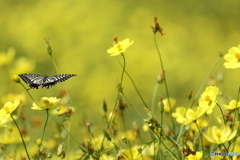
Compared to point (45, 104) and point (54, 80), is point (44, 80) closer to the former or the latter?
point (54, 80)

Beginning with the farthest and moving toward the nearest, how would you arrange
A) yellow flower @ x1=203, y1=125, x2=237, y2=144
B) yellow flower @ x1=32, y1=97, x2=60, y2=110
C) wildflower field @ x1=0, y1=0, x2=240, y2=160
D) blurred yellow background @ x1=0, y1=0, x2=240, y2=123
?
blurred yellow background @ x1=0, y1=0, x2=240, y2=123, wildflower field @ x1=0, y1=0, x2=240, y2=160, yellow flower @ x1=32, y1=97, x2=60, y2=110, yellow flower @ x1=203, y1=125, x2=237, y2=144

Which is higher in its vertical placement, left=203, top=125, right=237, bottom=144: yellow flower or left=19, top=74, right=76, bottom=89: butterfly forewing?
left=19, top=74, right=76, bottom=89: butterfly forewing

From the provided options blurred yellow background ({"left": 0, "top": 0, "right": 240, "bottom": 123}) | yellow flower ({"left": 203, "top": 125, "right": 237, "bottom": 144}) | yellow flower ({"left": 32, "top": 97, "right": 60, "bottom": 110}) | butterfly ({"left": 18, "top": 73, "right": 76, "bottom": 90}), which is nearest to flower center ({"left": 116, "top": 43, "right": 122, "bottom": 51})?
butterfly ({"left": 18, "top": 73, "right": 76, "bottom": 90})

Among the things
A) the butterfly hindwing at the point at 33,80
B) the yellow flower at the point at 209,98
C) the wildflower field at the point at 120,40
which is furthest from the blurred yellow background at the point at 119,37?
the yellow flower at the point at 209,98

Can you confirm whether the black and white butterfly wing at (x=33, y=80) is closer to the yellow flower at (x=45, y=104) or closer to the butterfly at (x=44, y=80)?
the butterfly at (x=44, y=80)

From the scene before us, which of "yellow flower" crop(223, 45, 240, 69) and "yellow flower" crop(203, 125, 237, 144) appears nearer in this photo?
"yellow flower" crop(203, 125, 237, 144)

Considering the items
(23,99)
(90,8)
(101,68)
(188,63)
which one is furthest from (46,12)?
(23,99)

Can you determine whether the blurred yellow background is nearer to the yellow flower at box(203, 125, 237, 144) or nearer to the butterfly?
the butterfly

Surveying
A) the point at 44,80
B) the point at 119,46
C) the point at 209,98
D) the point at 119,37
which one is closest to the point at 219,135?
the point at 209,98
